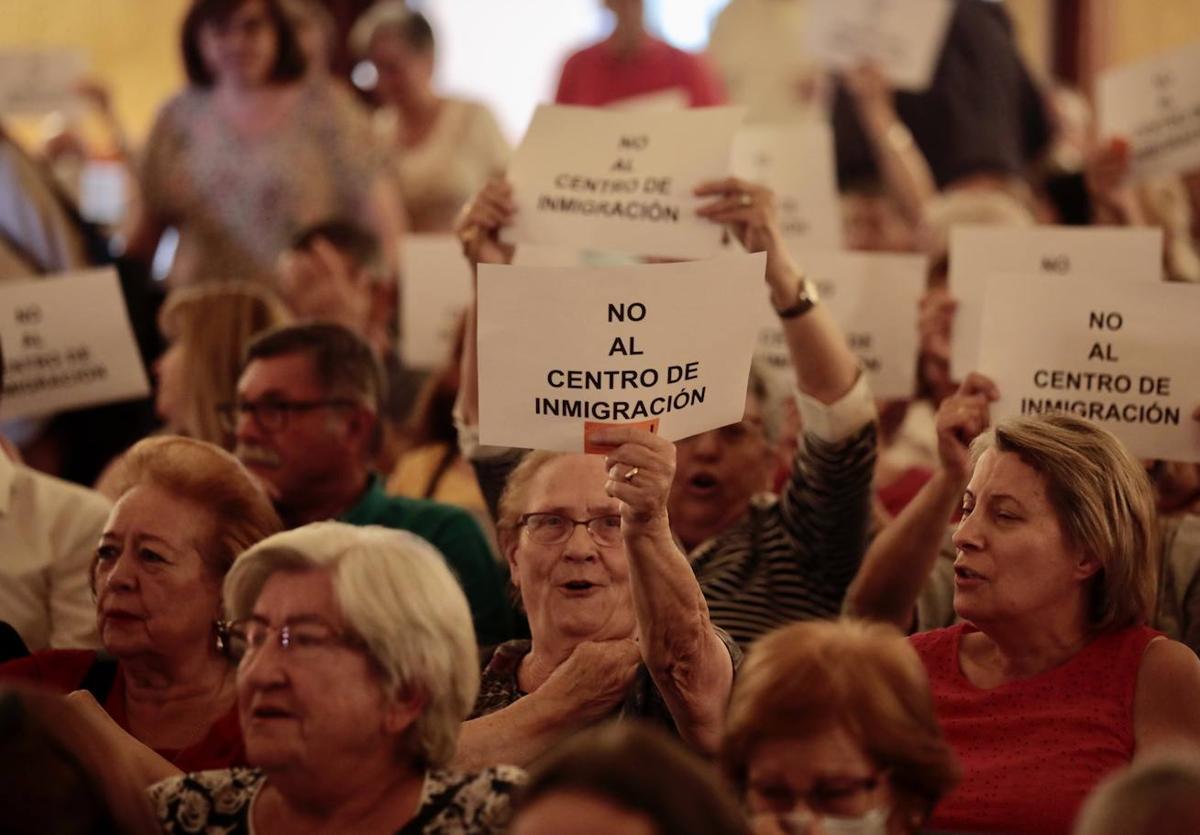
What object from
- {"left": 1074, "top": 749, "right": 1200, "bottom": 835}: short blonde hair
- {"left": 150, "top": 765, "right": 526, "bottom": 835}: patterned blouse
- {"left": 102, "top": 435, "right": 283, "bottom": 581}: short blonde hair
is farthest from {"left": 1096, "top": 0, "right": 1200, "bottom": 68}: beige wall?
{"left": 1074, "top": 749, "right": 1200, "bottom": 835}: short blonde hair

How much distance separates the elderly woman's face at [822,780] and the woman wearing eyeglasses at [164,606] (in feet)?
3.49

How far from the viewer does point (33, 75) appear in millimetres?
6605

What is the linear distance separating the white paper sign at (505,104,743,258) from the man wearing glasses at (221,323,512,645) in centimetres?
51

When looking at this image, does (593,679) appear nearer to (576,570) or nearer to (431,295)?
(576,570)

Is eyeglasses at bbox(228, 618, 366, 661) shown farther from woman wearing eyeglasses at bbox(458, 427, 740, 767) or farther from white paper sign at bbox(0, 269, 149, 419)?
white paper sign at bbox(0, 269, 149, 419)

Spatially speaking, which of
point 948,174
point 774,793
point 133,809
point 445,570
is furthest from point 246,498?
point 948,174

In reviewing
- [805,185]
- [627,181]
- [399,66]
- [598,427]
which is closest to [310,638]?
[598,427]

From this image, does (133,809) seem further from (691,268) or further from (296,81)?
(296,81)

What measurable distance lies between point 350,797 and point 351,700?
15 centimetres

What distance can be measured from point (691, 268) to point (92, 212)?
7.06 m

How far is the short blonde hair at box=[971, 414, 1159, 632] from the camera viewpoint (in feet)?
9.67

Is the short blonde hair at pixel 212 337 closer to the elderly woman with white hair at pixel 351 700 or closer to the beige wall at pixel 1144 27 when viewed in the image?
the elderly woman with white hair at pixel 351 700

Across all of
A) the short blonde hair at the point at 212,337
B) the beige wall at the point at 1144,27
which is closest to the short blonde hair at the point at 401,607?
the short blonde hair at the point at 212,337

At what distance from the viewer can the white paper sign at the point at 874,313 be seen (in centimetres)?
445
